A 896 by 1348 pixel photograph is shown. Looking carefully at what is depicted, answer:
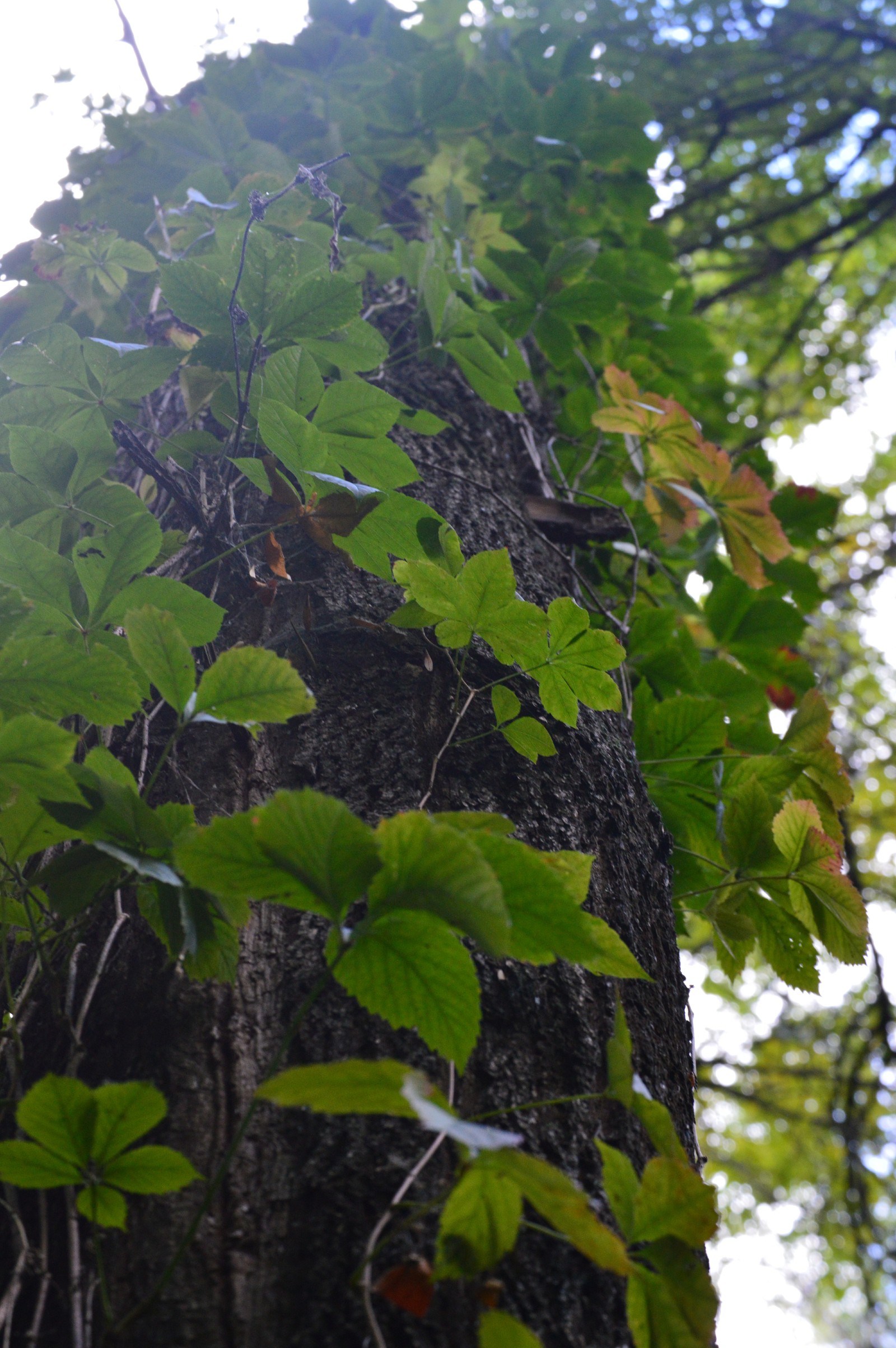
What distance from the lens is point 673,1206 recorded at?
1.71ft

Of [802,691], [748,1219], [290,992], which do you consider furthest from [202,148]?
[748,1219]

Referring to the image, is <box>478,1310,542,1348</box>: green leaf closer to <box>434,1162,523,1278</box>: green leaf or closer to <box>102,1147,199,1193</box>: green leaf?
<box>434,1162,523,1278</box>: green leaf

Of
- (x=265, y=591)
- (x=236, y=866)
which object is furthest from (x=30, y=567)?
(x=236, y=866)

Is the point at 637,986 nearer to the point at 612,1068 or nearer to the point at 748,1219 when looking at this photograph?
Result: the point at 612,1068

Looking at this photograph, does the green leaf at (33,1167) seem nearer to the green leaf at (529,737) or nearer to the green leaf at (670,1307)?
the green leaf at (670,1307)

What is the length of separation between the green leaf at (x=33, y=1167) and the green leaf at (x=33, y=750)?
226 mm

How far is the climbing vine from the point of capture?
50cm

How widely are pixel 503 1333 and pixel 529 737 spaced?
1.62 ft

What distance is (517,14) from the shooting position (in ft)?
11.2

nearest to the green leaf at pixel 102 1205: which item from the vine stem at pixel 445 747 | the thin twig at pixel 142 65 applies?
the vine stem at pixel 445 747

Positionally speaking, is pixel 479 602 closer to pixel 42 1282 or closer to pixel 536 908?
pixel 536 908

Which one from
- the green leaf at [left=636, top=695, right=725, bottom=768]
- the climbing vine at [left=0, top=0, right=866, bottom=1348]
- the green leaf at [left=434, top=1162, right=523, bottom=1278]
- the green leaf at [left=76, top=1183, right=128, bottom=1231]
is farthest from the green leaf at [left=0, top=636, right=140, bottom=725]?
the green leaf at [left=636, top=695, right=725, bottom=768]

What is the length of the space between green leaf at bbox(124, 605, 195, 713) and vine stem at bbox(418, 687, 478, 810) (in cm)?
24

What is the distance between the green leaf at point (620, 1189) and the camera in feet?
1.72
